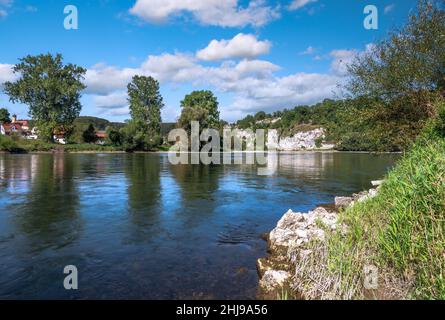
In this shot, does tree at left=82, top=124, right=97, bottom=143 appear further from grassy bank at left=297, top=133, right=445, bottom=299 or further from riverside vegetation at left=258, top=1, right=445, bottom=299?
grassy bank at left=297, top=133, right=445, bottom=299

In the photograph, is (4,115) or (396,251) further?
(4,115)

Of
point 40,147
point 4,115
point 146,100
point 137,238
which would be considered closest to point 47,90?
point 40,147

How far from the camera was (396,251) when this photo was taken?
8508 mm

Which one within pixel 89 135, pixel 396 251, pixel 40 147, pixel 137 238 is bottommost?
pixel 137 238

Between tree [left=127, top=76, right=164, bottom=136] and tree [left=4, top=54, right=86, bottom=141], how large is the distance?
73.3 feet

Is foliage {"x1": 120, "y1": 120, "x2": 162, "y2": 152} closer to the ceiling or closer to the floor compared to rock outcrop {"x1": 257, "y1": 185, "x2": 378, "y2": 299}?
closer to the ceiling

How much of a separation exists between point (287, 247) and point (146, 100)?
112 m

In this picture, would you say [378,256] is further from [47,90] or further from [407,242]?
[47,90]

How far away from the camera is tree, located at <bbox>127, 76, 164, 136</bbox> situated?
11331cm

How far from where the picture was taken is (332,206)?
20500 millimetres

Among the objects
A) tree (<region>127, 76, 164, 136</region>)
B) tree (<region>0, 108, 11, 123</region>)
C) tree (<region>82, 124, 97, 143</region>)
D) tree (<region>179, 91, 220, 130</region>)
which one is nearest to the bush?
tree (<region>82, 124, 97, 143</region>)

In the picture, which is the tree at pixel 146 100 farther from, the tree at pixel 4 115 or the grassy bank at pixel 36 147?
the tree at pixel 4 115

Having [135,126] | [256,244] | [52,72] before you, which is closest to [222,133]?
[135,126]
